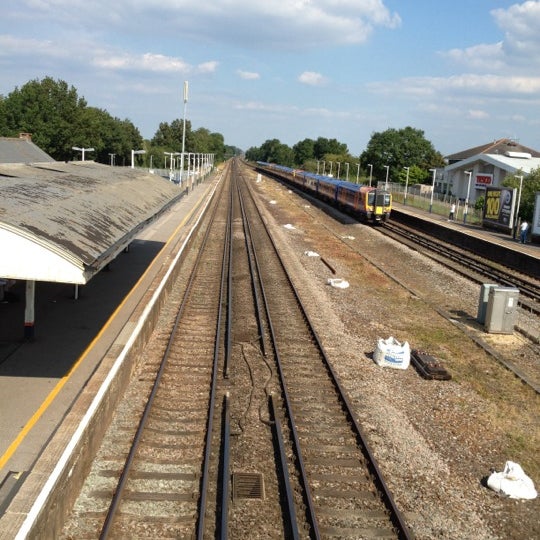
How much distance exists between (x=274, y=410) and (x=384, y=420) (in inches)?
68.4

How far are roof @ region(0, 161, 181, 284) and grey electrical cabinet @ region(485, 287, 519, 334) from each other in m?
8.68

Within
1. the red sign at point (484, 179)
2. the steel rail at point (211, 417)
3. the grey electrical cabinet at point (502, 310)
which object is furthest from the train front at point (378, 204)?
the red sign at point (484, 179)

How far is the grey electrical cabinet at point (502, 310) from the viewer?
15.2 metres

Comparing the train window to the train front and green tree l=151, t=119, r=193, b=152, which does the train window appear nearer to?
the train front

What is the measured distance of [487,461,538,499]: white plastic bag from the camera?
7.62m

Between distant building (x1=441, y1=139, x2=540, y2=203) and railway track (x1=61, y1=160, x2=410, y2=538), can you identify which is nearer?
railway track (x1=61, y1=160, x2=410, y2=538)

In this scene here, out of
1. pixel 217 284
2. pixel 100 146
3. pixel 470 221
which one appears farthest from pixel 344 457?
pixel 100 146

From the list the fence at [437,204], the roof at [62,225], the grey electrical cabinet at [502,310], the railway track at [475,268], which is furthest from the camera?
the fence at [437,204]

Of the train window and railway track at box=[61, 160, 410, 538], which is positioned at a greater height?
the train window

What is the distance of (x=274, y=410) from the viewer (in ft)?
31.2

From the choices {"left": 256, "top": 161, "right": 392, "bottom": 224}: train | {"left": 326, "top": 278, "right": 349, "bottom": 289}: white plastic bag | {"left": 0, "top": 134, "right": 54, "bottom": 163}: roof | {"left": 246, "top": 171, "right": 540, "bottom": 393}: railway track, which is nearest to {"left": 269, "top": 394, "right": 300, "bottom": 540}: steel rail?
{"left": 246, "top": 171, "right": 540, "bottom": 393}: railway track

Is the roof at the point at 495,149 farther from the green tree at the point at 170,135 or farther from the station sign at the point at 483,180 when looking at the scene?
the green tree at the point at 170,135

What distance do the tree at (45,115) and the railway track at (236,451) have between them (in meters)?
60.8

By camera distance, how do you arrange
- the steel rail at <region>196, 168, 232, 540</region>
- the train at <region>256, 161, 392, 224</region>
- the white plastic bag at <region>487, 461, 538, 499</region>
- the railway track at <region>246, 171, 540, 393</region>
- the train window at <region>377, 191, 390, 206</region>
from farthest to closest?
the train at <region>256, 161, 392, 224</region>, the train window at <region>377, 191, 390, 206</region>, the railway track at <region>246, 171, 540, 393</region>, the white plastic bag at <region>487, 461, 538, 499</region>, the steel rail at <region>196, 168, 232, 540</region>
